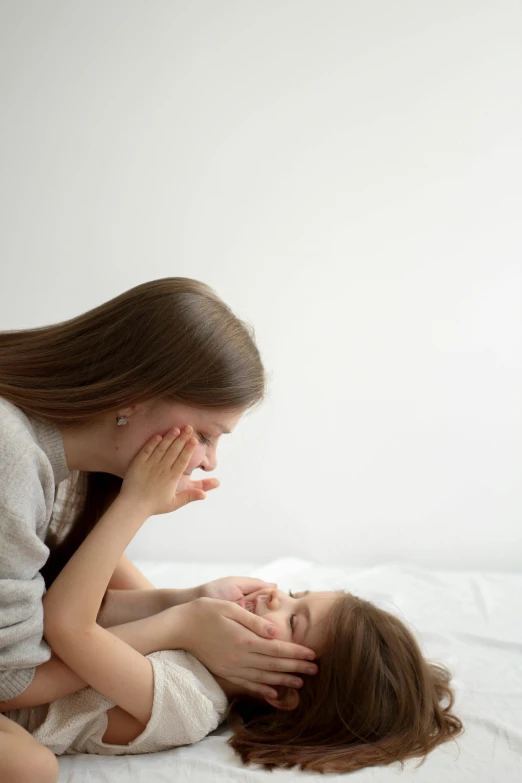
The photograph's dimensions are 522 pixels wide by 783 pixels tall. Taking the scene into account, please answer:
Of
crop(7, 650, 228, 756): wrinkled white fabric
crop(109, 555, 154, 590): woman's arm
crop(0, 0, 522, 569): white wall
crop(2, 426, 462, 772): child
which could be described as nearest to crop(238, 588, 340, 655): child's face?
crop(2, 426, 462, 772): child

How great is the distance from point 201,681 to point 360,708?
0.79ft

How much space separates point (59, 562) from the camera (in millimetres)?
1370

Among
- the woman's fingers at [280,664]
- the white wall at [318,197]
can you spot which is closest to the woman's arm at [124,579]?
the woman's fingers at [280,664]

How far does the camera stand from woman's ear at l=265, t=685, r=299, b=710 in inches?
46.1

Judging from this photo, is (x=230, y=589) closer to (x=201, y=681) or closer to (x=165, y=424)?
(x=201, y=681)

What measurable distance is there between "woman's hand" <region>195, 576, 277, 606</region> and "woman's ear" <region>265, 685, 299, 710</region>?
0.59ft

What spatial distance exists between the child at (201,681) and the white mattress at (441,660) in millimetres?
32

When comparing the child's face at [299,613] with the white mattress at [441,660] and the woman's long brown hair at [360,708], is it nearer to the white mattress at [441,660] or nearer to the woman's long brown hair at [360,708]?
the woman's long brown hair at [360,708]

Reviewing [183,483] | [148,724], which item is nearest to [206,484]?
[183,483]

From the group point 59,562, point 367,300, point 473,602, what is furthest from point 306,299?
point 59,562

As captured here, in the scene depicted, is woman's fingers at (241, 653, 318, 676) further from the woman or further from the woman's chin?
the woman's chin

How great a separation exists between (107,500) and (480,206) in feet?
4.64

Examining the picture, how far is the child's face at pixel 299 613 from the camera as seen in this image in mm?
1187

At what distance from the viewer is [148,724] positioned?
1064 mm
